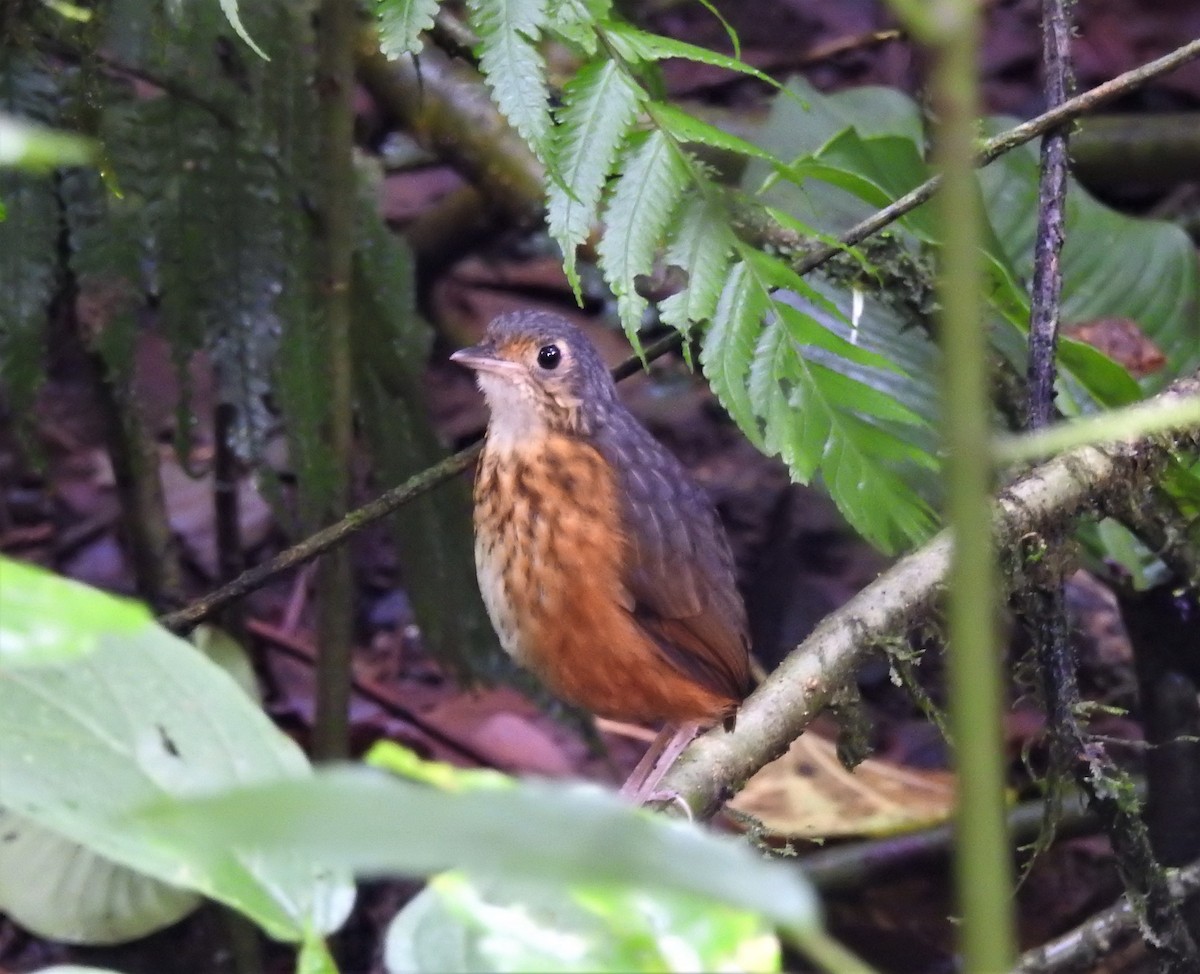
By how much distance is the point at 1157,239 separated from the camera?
384 cm

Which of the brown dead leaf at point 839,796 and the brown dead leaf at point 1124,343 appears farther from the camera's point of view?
the brown dead leaf at point 839,796

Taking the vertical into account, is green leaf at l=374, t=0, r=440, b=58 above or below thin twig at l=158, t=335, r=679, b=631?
above

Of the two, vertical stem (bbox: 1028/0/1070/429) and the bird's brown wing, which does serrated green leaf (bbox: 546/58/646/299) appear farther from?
the bird's brown wing

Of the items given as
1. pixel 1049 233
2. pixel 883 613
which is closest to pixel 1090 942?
pixel 883 613

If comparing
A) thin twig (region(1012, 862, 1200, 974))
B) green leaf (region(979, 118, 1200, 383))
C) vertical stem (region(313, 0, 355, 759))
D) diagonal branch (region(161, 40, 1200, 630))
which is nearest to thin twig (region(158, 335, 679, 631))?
diagonal branch (region(161, 40, 1200, 630))

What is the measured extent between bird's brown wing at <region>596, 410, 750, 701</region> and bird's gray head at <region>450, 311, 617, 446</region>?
0.09 m

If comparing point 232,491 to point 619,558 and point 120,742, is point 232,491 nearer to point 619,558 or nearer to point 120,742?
point 619,558

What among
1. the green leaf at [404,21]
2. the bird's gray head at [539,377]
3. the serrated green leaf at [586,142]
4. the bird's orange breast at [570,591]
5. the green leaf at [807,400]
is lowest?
the bird's orange breast at [570,591]

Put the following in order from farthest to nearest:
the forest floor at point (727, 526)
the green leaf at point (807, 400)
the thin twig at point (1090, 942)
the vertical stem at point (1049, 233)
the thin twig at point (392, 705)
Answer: the thin twig at point (392, 705) → the forest floor at point (727, 526) → the thin twig at point (1090, 942) → the vertical stem at point (1049, 233) → the green leaf at point (807, 400)

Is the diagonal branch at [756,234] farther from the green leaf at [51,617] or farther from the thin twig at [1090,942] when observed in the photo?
the green leaf at [51,617]

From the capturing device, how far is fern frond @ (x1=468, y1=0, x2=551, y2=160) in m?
2.03

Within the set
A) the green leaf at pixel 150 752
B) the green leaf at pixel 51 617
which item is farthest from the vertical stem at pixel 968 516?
the green leaf at pixel 150 752

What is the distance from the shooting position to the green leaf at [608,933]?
0.82 meters

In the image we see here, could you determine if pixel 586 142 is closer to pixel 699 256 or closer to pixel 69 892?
pixel 699 256
